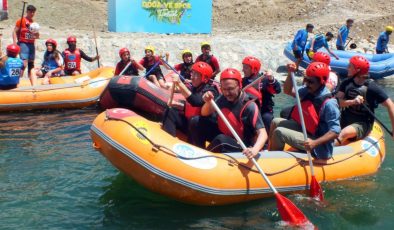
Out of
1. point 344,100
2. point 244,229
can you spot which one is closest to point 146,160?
point 244,229

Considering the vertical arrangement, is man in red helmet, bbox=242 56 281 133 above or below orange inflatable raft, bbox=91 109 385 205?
above

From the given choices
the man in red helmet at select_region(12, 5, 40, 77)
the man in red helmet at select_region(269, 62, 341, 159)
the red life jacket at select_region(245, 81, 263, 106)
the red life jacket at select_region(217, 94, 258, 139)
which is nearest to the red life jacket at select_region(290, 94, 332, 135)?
the man in red helmet at select_region(269, 62, 341, 159)

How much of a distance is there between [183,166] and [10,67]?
5690 mm

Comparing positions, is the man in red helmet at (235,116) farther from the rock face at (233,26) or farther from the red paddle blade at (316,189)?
the rock face at (233,26)

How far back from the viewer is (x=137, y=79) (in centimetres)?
915

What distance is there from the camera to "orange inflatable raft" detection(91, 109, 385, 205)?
5035 millimetres

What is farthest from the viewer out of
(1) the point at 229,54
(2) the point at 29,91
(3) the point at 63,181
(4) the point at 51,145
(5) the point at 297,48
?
(1) the point at 229,54

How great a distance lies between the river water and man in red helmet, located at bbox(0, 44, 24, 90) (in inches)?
105

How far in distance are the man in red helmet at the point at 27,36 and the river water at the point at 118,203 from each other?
433 cm

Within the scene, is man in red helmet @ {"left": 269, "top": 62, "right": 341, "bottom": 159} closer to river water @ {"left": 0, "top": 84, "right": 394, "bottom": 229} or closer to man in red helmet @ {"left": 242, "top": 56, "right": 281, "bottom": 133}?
river water @ {"left": 0, "top": 84, "right": 394, "bottom": 229}

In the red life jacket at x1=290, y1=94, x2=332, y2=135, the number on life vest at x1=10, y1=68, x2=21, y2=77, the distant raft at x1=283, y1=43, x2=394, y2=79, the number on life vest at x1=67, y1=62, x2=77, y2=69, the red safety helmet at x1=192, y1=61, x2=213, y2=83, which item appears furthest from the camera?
the distant raft at x1=283, y1=43, x2=394, y2=79

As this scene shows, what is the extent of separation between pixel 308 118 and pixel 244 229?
150 centimetres

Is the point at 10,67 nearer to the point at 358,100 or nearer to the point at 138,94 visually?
the point at 138,94

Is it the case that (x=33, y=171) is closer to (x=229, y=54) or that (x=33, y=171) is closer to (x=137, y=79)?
(x=137, y=79)
